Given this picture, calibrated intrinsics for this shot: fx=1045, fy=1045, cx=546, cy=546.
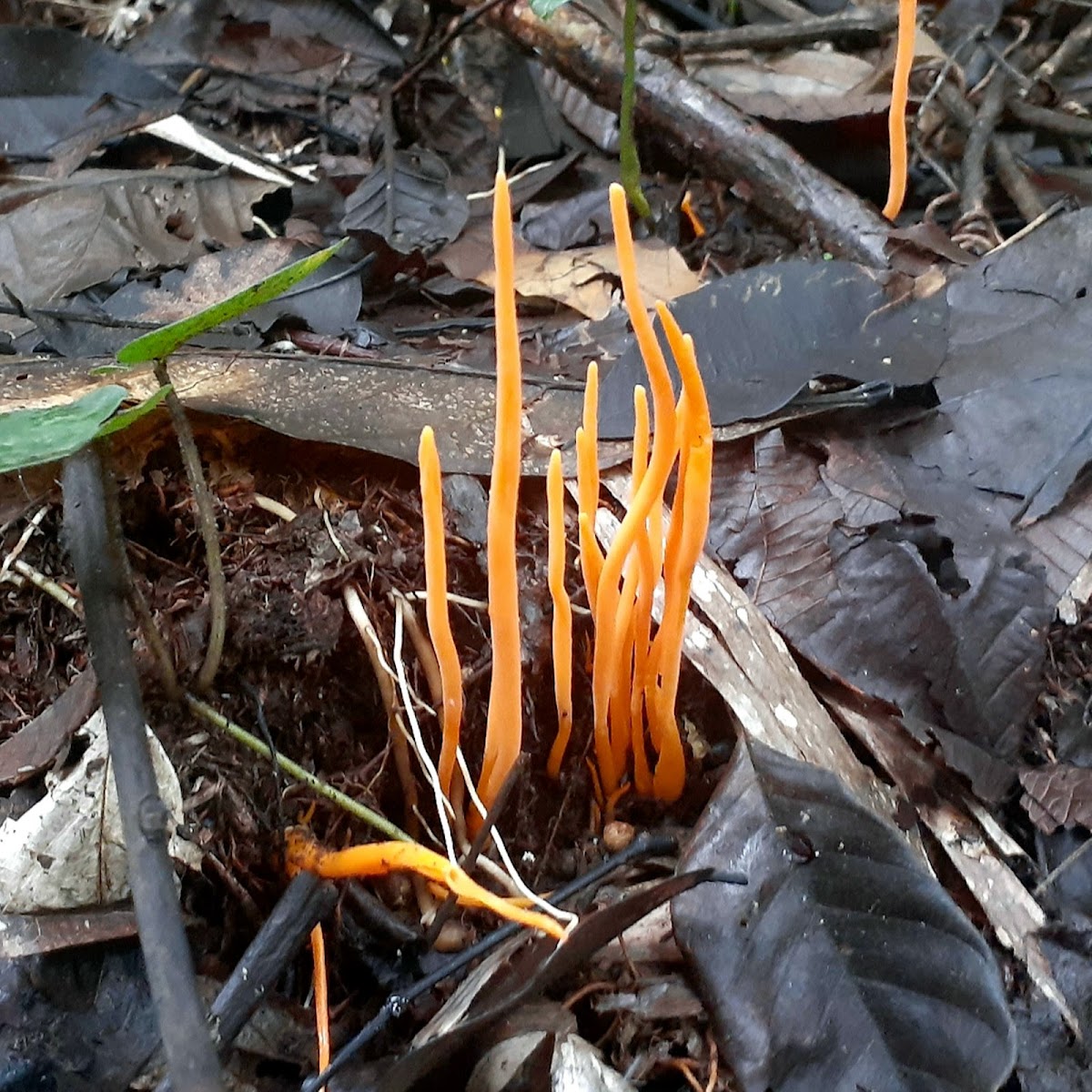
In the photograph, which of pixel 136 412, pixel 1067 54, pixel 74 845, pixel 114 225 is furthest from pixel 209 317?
pixel 1067 54

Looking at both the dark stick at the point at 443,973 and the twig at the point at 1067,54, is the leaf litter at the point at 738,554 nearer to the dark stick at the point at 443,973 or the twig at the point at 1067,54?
the dark stick at the point at 443,973

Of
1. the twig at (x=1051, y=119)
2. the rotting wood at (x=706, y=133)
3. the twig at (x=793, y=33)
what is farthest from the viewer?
the twig at (x=793, y=33)

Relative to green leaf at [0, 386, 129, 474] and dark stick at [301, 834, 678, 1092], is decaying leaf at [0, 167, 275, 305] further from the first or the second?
dark stick at [301, 834, 678, 1092]

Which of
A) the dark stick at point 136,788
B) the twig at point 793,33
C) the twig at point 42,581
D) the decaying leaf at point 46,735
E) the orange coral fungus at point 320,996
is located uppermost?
the twig at point 793,33

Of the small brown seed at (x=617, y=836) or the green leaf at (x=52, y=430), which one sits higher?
the green leaf at (x=52, y=430)

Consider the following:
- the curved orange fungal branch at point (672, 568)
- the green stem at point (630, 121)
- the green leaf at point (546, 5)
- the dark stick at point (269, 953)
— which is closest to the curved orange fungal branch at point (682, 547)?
the curved orange fungal branch at point (672, 568)
